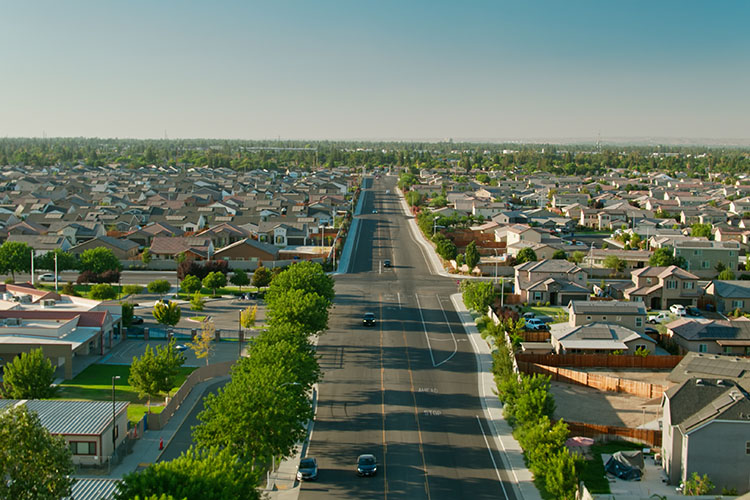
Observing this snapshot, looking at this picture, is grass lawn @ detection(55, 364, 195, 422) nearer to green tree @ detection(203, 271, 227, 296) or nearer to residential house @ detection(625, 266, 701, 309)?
green tree @ detection(203, 271, 227, 296)

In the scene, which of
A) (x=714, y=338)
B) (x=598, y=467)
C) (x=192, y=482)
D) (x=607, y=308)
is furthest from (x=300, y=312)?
(x=714, y=338)

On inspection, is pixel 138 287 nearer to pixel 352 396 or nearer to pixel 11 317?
pixel 11 317

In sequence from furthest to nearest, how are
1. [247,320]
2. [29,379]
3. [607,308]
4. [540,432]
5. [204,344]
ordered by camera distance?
[607,308]
[247,320]
[204,344]
[29,379]
[540,432]

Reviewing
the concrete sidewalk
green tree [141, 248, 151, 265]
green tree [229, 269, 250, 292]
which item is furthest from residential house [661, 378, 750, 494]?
green tree [141, 248, 151, 265]

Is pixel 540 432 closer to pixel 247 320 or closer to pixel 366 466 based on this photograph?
pixel 366 466

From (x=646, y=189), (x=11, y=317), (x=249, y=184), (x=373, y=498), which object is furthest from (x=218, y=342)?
(x=646, y=189)

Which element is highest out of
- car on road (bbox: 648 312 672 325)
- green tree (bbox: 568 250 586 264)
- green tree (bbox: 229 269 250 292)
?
green tree (bbox: 568 250 586 264)

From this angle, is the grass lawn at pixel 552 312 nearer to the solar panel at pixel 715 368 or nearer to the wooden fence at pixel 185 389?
the solar panel at pixel 715 368
